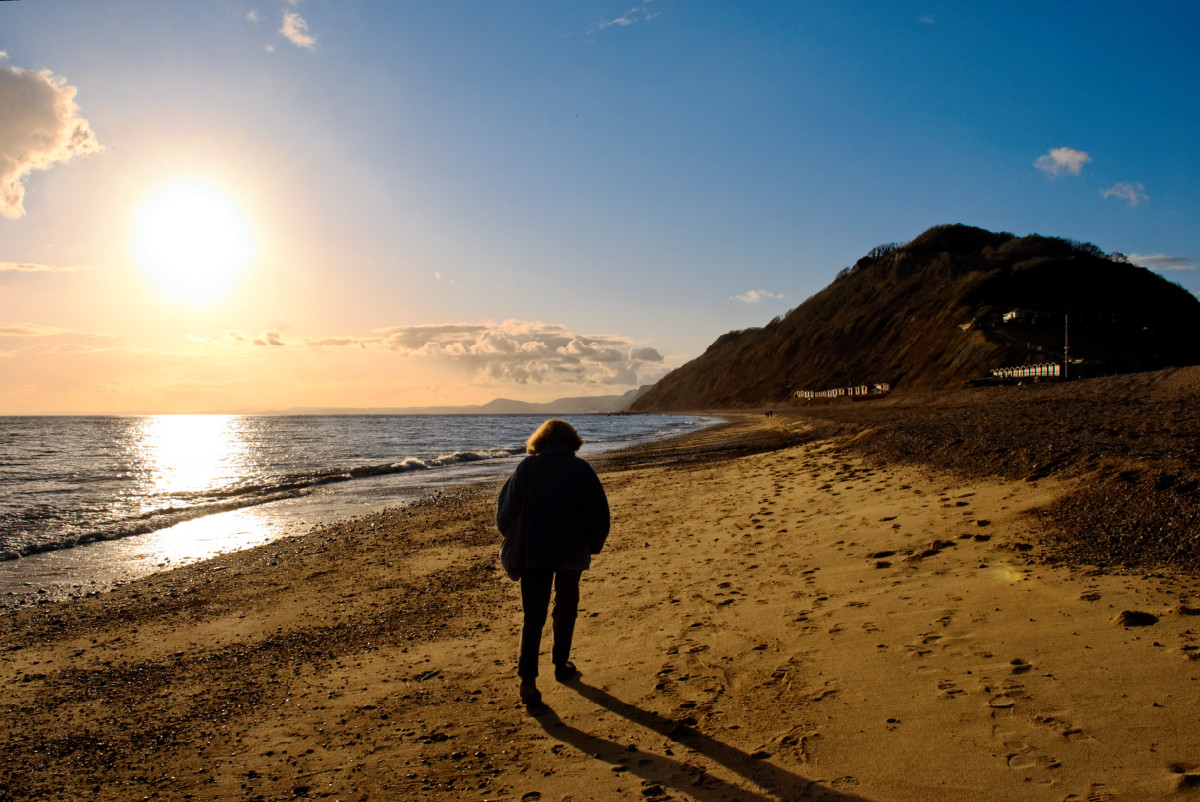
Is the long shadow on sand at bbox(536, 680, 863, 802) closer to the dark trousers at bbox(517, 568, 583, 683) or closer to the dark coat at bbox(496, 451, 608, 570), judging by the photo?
the dark trousers at bbox(517, 568, 583, 683)

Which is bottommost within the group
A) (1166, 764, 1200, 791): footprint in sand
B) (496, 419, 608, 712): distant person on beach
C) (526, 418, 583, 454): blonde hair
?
(1166, 764, 1200, 791): footprint in sand

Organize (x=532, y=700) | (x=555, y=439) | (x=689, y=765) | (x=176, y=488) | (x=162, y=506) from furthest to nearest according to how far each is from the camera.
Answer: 1. (x=176, y=488)
2. (x=162, y=506)
3. (x=555, y=439)
4. (x=532, y=700)
5. (x=689, y=765)

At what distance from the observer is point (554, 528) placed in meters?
4.70

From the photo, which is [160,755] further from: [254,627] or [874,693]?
[874,693]

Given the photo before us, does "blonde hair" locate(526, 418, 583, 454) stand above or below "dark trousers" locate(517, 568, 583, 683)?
above

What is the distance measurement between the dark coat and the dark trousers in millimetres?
128

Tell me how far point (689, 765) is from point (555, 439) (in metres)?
2.37

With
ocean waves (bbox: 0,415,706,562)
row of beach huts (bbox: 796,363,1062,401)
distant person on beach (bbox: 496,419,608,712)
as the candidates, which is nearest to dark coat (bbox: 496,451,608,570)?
distant person on beach (bbox: 496,419,608,712)

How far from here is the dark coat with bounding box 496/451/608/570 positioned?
4680 mm

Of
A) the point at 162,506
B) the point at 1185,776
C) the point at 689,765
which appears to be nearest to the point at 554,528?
the point at 689,765

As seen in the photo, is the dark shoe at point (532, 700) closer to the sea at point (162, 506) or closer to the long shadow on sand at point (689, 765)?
the long shadow on sand at point (689, 765)

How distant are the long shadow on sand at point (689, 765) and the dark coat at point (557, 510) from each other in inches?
41.9

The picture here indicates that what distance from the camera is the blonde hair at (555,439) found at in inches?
193

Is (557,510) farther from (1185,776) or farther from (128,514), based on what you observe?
(128,514)
